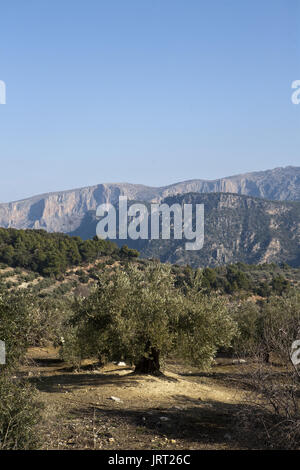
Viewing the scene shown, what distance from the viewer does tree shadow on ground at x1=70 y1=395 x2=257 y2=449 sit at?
12844 millimetres

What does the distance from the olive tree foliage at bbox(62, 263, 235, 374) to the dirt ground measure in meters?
1.51

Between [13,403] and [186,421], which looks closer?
[13,403]

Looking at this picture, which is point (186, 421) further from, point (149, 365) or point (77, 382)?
point (77, 382)

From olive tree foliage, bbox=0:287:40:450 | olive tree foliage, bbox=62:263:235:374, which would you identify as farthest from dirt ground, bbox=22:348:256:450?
olive tree foliage, bbox=62:263:235:374

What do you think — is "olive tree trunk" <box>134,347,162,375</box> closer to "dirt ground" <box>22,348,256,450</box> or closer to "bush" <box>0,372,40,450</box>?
"dirt ground" <box>22,348,256,450</box>

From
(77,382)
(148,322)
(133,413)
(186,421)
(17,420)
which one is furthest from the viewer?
(77,382)

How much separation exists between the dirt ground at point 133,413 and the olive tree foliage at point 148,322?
1.51 meters

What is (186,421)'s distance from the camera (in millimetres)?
14891

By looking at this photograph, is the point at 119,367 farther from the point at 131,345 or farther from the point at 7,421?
the point at 7,421

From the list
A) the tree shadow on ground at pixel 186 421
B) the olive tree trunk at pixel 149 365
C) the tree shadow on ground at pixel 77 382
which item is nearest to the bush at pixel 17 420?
the tree shadow on ground at pixel 186 421

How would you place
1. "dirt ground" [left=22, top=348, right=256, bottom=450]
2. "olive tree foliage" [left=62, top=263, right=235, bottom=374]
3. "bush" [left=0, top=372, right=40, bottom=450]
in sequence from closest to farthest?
"bush" [left=0, top=372, right=40, bottom=450] → "dirt ground" [left=22, top=348, right=256, bottom=450] → "olive tree foliage" [left=62, top=263, right=235, bottom=374]

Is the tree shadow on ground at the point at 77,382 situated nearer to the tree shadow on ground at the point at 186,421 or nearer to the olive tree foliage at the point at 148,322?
the olive tree foliage at the point at 148,322

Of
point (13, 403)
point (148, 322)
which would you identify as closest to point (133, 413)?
point (148, 322)

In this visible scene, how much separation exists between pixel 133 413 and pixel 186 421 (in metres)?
1.95
